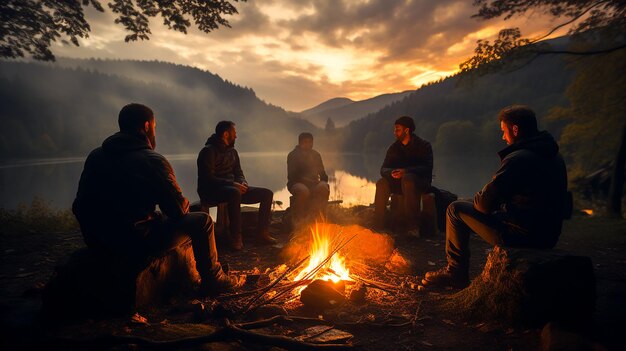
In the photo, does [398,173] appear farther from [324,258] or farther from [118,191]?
[118,191]

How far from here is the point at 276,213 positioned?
1116 centimetres

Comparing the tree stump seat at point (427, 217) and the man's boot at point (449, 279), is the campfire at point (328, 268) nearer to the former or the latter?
the man's boot at point (449, 279)

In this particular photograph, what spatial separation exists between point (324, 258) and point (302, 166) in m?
3.96

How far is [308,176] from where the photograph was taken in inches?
348

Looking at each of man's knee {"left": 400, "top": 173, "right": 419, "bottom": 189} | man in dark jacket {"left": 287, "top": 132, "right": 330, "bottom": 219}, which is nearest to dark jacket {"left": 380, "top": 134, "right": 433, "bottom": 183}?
man's knee {"left": 400, "top": 173, "right": 419, "bottom": 189}

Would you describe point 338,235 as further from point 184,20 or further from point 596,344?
point 184,20

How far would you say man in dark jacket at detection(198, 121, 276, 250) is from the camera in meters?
6.43

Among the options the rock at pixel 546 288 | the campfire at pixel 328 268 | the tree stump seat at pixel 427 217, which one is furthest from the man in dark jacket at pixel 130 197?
the tree stump seat at pixel 427 217

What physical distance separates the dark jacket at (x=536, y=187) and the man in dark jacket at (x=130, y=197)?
13.1 ft

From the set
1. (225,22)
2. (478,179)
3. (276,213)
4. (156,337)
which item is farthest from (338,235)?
(478,179)

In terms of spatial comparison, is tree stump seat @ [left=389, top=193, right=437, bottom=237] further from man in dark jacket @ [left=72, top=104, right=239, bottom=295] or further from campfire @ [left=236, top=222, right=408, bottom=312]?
man in dark jacket @ [left=72, top=104, right=239, bottom=295]

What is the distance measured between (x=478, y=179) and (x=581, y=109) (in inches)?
1208

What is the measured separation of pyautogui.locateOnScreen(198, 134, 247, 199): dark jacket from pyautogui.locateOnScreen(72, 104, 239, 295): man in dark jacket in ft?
8.71

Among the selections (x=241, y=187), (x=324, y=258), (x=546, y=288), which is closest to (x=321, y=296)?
(x=324, y=258)
